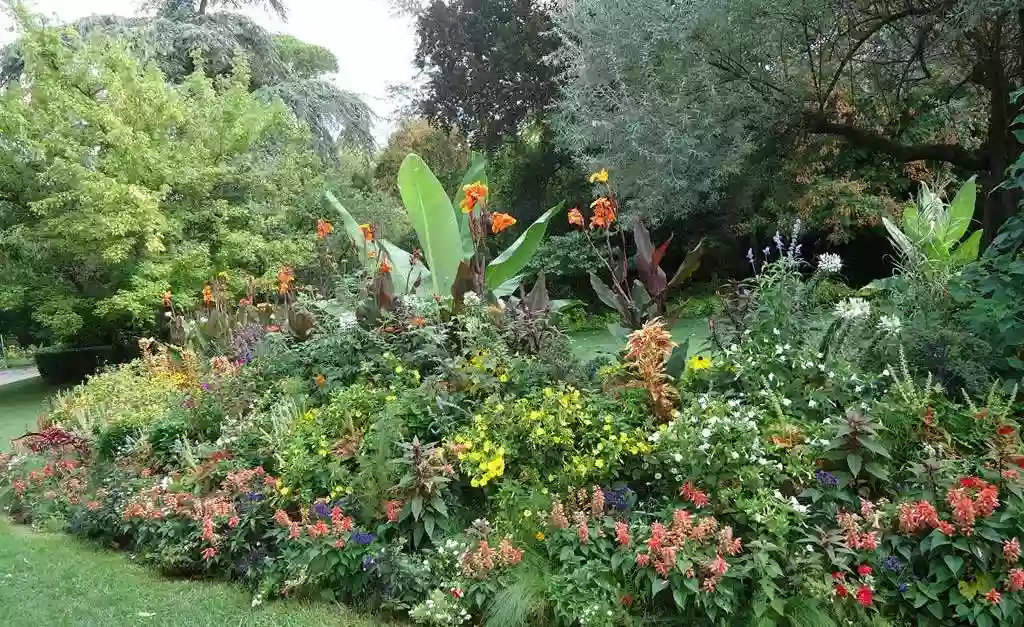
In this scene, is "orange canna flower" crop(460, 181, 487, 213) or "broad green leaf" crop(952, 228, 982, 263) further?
"broad green leaf" crop(952, 228, 982, 263)

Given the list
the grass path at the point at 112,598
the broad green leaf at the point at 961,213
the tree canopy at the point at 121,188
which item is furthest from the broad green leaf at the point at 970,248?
the tree canopy at the point at 121,188

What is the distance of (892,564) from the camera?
275cm

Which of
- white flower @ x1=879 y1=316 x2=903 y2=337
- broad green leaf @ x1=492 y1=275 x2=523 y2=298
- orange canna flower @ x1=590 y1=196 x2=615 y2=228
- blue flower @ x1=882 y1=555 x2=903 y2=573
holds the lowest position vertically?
blue flower @ x1=882 y1=555 x2=903 y2=573

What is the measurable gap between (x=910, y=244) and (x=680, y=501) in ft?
10.7

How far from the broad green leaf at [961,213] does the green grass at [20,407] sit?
371 inches

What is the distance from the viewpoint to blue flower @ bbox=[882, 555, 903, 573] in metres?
2.74

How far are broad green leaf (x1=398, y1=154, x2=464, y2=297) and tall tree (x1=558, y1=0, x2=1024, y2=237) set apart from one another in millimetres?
3345

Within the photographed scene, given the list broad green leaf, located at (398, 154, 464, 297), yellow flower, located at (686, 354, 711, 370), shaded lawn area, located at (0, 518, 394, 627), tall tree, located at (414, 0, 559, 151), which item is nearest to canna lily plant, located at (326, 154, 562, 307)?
broad green leaf, located at (398, 154, 464, 297)

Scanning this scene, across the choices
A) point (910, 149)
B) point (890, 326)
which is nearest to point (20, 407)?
point (890, 326)

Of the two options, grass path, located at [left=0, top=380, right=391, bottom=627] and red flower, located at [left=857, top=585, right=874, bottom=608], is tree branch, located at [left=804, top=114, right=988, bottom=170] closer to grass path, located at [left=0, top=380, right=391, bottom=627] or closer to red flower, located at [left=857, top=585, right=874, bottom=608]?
red flower, located at [left=857, top=585, right=874, bottom=608]

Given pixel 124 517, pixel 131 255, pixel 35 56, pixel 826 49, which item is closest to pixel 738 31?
pixel 826 49

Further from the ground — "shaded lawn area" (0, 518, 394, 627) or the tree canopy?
the tree canopy

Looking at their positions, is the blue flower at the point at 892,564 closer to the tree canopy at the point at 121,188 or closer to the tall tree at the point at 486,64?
the tree canopy at the point at 121,188

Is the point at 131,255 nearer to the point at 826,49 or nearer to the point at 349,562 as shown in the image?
the point at 349,562
